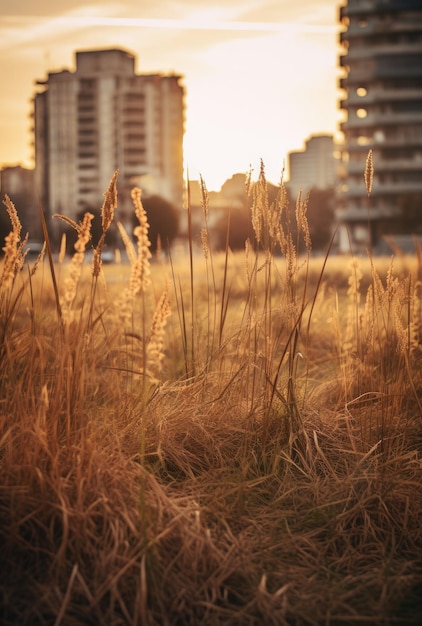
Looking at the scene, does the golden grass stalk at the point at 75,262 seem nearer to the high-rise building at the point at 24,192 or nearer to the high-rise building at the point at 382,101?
the high-rise building at the point at 382,101

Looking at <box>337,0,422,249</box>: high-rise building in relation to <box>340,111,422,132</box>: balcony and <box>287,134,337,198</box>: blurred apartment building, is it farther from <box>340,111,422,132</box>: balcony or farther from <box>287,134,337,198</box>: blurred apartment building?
<box>287,134,337,198</box>: blurred apartment building

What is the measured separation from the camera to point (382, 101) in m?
52.9

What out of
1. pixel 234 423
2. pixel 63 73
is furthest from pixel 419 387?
pixel 63 73

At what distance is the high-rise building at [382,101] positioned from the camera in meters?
52.4

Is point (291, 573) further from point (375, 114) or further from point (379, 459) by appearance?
point (375, 114)

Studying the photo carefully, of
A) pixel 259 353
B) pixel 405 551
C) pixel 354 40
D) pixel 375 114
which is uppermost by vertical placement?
pixel 354 40

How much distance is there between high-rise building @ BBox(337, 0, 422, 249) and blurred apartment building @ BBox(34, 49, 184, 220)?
2834cm

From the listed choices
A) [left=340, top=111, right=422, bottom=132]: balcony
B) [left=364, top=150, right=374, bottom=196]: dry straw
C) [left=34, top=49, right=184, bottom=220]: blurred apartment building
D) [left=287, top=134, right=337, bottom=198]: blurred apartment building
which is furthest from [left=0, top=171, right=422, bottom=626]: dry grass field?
[left=287, top=134, right=337, bottom=198]: blurred apartment building

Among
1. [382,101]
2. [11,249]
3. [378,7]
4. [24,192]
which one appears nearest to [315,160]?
[24,192]

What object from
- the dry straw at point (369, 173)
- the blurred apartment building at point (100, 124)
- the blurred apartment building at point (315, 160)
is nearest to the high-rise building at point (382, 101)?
the blurred apartment building at point (100, 124)

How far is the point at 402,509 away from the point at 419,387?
101cm

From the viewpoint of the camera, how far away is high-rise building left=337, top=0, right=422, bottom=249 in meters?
52.4

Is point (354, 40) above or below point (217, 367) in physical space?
above

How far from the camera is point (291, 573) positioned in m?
1.84
